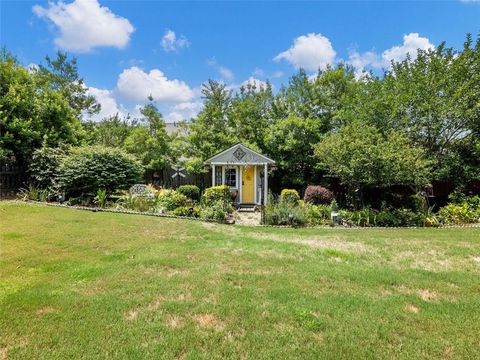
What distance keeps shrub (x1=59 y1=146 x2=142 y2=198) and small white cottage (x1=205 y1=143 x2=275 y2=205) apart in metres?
4.62

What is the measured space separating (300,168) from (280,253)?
1291cm

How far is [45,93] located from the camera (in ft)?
55.0

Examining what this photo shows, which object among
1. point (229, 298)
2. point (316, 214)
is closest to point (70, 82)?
point (316, 214)

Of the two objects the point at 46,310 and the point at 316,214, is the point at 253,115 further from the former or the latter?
the point at 46,310

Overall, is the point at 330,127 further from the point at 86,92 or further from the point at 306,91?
the point at 86,92

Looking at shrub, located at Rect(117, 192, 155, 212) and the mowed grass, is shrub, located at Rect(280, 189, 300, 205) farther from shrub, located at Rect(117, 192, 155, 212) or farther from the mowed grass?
shrub, located at Rect(117, 192, 155, 212)

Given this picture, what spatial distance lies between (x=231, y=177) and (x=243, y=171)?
0.83 metres

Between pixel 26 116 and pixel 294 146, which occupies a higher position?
pixel 26 116

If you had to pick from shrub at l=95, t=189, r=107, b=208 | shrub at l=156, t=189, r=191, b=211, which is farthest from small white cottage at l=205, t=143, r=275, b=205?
shrub at l=95, t=189, r=107, b=208

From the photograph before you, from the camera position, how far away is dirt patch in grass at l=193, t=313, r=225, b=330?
3389 mm

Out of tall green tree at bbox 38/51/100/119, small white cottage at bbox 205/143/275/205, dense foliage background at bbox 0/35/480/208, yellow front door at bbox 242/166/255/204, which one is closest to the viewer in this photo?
dense foliage background at bbox 0/35/480/208

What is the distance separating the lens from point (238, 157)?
16453 mm

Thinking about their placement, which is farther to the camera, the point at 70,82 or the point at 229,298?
the point at 70,82

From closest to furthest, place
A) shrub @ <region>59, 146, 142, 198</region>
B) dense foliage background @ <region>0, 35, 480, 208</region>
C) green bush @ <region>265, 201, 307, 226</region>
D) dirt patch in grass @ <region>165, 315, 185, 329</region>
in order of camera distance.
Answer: dirt patch in grass @ <region>165, 315, 185, 329</region>
green bush @ <region>265, 201, 307, 226</region>
dense foliage background @ <region>0, 35, 480, 208</region>
shrub @ <region>59, 146, 142, 198</region>
